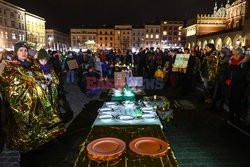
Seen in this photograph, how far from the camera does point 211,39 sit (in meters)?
47.8

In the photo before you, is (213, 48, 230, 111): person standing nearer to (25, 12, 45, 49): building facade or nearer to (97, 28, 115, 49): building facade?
(25, 12, 45, 49): building facade

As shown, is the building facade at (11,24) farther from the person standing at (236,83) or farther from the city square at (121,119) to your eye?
the person standing at (236,83)

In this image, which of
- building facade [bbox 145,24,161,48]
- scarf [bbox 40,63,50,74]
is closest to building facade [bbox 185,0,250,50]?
building facade [bbox 145,24,161,48]

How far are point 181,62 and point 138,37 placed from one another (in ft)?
296

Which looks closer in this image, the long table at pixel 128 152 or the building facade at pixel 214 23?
the long table at pixel 128 152

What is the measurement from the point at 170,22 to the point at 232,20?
102 ft

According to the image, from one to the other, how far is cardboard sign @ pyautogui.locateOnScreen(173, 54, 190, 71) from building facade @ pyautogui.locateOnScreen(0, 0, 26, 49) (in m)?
61.4

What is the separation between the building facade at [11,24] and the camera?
209 feet

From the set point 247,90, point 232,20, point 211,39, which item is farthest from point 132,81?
point 232,20

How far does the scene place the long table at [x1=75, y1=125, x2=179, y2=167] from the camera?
2.27 m

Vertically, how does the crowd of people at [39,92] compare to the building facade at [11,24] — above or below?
below

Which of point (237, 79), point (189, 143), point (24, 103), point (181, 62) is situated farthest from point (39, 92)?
point (181, 62)

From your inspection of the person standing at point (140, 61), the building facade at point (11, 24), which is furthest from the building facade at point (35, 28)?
the person standing at point (140, 61)

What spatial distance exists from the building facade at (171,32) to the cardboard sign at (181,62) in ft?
281
